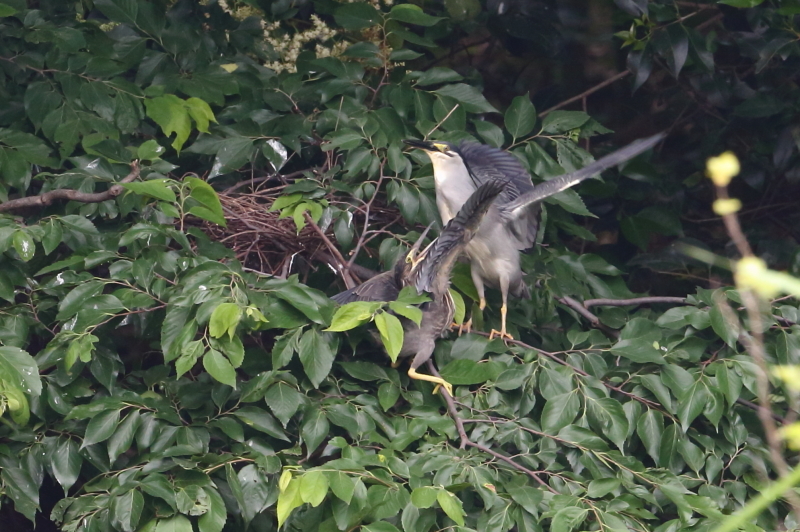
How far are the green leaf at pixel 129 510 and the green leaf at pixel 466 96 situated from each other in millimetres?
1470

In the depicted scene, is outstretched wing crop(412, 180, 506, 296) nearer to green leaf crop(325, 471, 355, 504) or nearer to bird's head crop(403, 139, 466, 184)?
bird's head crop(403, 139, 466, 184)

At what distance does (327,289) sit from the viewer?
8.32 feet

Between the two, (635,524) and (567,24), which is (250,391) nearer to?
(635,524)

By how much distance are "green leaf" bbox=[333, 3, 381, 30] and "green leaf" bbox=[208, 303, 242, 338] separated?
116 cm

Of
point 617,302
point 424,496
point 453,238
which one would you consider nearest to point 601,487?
point 424,496

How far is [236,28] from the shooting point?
115 inches

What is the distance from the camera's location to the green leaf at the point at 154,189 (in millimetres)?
1885

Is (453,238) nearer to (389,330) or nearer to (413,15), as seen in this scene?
(389,330)

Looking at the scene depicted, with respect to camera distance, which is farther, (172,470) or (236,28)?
(236,28)

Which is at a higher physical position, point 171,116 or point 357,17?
point 357,17

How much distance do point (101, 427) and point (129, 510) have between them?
0.75 feet

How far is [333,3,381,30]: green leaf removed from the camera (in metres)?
2.60

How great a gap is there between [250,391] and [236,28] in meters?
1.49

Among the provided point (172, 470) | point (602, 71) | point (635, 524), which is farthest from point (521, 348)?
point (602, 71)
